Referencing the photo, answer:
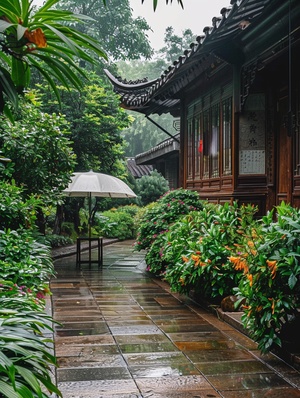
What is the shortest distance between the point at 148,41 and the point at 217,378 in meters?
23.6

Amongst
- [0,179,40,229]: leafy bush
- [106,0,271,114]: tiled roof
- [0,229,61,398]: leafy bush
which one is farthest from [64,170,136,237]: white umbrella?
[0,229,61,398]: leafy bush

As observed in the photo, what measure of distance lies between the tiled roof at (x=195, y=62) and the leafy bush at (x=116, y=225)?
7389mm

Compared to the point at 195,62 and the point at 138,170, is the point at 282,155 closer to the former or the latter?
the point at 195,62

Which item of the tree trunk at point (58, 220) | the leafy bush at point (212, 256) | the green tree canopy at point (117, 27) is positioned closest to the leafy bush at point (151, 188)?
the green tree canopy at point (117, 27)

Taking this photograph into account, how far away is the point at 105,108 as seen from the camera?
1653 centimetres

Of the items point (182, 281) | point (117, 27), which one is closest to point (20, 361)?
point (182, 281)

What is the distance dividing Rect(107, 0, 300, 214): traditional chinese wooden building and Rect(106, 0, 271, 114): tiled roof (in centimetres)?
2

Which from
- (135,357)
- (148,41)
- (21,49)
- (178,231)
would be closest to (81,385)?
(135,357)

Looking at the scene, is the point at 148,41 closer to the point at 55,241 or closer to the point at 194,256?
the point at 55,241

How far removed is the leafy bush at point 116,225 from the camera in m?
20.1

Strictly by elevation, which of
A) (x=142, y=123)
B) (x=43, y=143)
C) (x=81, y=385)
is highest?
(x=142, y=123)

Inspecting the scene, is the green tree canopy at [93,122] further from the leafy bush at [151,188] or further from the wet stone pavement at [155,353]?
the wet stone pavement at [155,353]

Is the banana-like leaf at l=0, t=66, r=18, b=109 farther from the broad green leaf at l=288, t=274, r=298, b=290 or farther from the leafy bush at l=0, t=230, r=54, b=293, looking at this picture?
the leafy bush at l=0, t=230, r=54, b=293

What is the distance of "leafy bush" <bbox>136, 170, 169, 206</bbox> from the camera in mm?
24000
